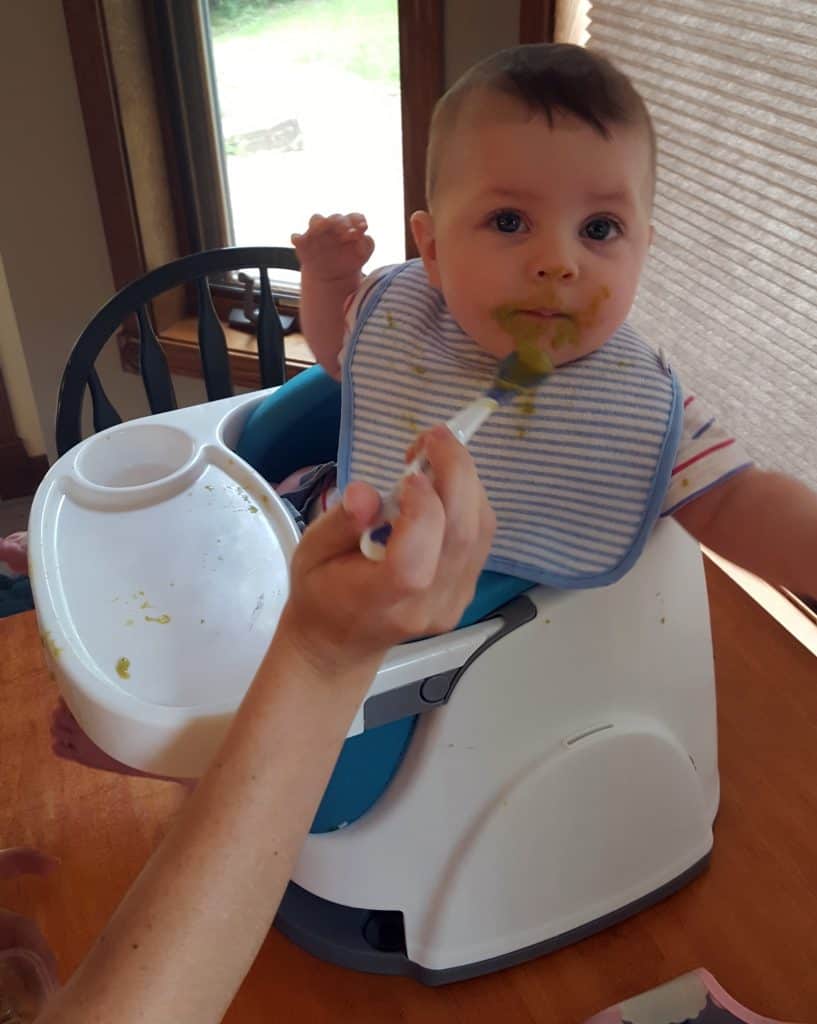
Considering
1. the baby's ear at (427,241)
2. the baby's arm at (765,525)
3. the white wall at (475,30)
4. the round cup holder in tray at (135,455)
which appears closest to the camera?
the baby's arm at (765,525)

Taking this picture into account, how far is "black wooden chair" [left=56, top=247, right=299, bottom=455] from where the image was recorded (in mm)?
1084

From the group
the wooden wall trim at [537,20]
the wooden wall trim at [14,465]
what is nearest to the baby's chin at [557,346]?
the wooden wall trim at [537,20]

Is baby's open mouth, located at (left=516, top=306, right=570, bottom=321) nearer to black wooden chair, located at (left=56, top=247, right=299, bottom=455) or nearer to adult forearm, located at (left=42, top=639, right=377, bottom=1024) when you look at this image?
adult forearm, located at (left=42, top=639, right=377, bottom=1024)

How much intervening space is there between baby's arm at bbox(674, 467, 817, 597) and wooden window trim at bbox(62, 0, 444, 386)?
871mm

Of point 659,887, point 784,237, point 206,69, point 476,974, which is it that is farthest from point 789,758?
point 206,69

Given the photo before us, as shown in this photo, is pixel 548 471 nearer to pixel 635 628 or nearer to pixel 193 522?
pixel 635 628

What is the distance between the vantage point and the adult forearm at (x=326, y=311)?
35.6 inches

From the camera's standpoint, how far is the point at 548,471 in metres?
0.71

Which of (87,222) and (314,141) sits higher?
(314,141)

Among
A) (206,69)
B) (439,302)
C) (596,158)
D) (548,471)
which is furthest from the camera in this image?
(206,69)

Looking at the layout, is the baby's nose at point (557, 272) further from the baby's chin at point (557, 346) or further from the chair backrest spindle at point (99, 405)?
the chair backrest spindle at point (99, 405)

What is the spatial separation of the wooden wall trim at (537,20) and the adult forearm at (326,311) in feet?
1.62

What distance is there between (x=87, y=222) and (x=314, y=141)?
1.43 ft

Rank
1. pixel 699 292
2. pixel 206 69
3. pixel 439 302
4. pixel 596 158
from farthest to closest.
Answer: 1. pixel 206 69
2. pixel 699 292
3. pixel 439 302
4. pixel 596 158
